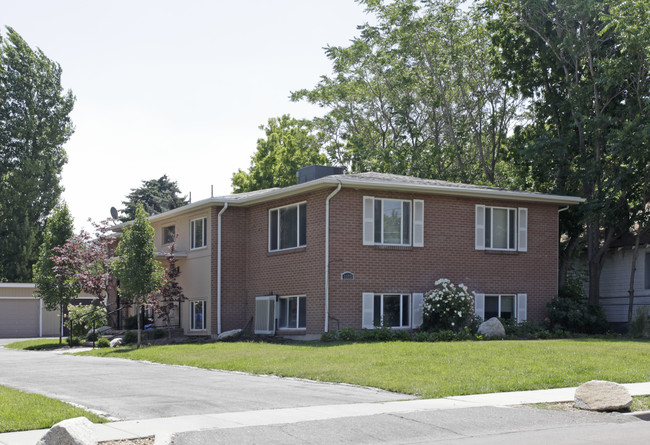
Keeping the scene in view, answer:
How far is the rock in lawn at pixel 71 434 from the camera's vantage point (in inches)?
324

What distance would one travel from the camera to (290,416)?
1099 centimetres

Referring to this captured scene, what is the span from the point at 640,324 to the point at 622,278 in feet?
14.0

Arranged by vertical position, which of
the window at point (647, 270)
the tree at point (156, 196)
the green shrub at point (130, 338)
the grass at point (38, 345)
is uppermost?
the tree at point (156, 196)

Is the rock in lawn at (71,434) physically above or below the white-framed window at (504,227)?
below

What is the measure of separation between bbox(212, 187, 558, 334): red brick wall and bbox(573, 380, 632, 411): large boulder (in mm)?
12489

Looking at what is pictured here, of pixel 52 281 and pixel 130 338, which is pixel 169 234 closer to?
pixel 52 281

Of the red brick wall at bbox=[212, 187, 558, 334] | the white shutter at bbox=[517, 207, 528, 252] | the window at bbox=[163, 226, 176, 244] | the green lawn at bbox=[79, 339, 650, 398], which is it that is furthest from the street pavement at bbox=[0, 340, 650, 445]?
the window at bbox=[163, 226, 176, 244]

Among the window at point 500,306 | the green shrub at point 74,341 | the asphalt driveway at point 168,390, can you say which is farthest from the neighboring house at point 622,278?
the green shrub at point 74,341

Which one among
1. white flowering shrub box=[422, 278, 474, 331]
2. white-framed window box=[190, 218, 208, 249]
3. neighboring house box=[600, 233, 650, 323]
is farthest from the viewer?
neighboring house box=[600, 233, 650, 323]

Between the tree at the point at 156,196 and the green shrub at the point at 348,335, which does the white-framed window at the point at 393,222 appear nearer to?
the green shrub at the point at 348,335

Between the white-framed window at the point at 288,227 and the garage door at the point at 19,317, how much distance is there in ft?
66.0

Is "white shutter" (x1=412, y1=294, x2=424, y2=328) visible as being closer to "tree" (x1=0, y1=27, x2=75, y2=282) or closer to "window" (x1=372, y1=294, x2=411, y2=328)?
"window" (x1=372, y1=294, x2=411, y2=328)

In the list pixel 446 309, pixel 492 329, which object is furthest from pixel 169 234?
pixel 492 329

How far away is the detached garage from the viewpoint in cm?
4131
